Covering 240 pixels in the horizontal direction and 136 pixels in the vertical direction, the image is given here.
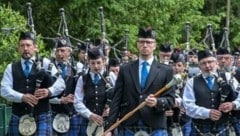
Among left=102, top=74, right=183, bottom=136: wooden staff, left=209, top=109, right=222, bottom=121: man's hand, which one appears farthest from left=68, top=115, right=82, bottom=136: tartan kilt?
left=102, top=74, right=183, bottom=136: wooden staff

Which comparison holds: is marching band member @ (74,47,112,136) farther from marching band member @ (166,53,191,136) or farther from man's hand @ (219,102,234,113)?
man's hand @ (219,102,234,113)

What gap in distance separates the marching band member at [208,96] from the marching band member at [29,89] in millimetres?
1668

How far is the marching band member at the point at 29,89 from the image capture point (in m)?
9.76

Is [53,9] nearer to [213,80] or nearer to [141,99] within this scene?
[213,80]

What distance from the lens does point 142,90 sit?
8.58m

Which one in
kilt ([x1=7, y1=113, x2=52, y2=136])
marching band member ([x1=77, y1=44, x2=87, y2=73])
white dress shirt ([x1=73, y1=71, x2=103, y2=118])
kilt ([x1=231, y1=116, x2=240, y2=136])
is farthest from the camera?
marching band member ([x1=77, y1=44, x2=87, y2=73])

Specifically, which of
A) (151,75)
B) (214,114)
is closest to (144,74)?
(151,75)

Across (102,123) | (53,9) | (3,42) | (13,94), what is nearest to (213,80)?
(102,123)

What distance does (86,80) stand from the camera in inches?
431

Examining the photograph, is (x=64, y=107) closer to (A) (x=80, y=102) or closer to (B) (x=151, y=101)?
(A) (x=80, y=102)

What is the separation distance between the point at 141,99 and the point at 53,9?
1333 centimetres

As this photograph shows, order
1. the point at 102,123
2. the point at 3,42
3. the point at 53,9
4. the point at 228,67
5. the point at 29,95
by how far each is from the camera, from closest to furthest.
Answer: the point at 29,95 < the point at 102,123 < the point at 228,67 < the point at 3,42 < the point at 53,9

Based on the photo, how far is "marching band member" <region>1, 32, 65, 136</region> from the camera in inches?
384

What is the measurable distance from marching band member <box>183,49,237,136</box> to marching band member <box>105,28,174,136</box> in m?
1.37
